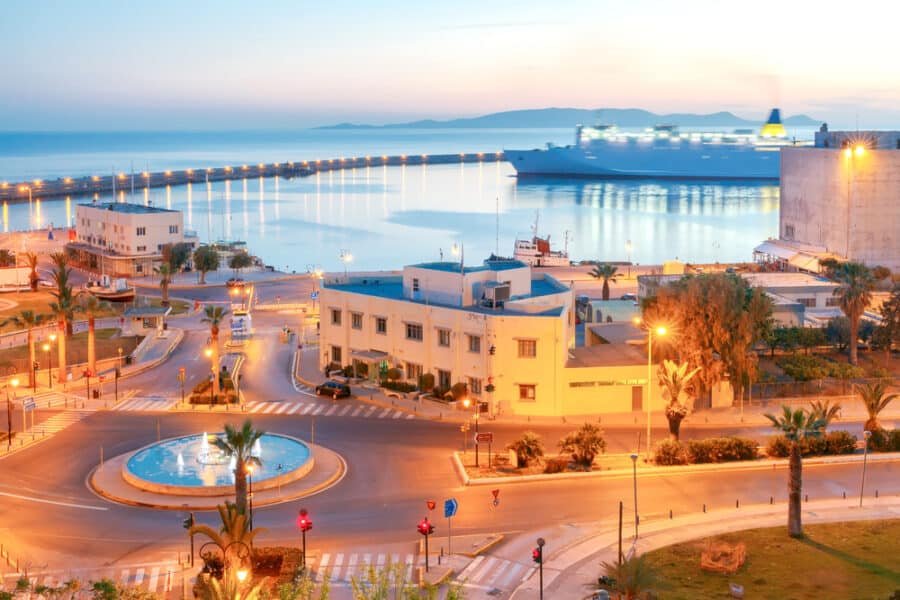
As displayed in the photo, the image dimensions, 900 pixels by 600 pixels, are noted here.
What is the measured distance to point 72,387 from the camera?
1837 inches

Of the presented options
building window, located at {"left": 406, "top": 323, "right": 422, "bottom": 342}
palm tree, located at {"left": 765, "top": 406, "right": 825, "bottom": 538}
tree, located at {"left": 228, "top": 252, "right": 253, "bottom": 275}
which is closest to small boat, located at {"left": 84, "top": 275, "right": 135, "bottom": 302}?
tree, located at {"left": 228, "top": 252, "right": 253, "bottom": 275}

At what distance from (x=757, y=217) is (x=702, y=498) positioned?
145624 mm

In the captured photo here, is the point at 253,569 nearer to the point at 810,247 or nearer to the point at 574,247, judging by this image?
the point at 810,247

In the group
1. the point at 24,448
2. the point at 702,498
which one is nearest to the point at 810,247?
the point at 702,498

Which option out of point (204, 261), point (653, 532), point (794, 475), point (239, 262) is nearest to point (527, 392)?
point (653, 532)

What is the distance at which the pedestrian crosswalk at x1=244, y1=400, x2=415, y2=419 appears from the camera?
4291cm

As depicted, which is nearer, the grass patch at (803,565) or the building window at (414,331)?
the grass patch at (803,565)

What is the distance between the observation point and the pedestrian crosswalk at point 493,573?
25.4 meters

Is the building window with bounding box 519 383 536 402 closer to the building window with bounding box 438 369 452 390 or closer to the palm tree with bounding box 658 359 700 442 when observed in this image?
the building window with bounding box 438 369 452 390

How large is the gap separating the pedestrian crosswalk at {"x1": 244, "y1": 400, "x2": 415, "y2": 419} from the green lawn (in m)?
17.6

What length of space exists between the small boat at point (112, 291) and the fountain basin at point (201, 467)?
33882 mm

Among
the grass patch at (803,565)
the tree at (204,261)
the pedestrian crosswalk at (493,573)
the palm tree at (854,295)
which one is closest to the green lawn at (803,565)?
the grass patch at (803,565)

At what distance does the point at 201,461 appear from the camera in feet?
115

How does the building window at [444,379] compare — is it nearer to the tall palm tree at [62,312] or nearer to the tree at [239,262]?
the tall palm tree at [62,312]
